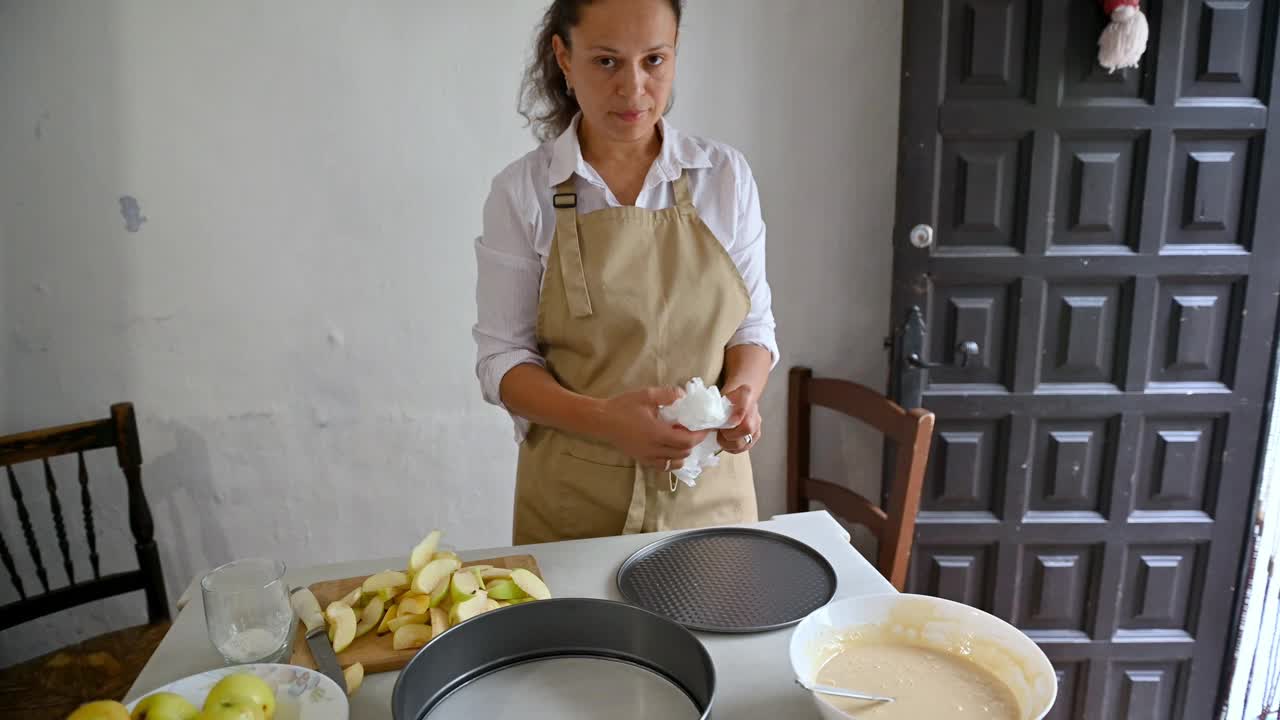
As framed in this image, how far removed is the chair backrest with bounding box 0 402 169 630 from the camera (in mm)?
1841

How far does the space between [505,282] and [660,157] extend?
356 millimetres

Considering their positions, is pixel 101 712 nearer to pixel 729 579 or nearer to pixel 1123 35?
pixel 729 579

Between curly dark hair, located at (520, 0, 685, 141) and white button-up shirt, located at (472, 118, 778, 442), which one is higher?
curly dark hair, located at (520, 0, 685, 141)

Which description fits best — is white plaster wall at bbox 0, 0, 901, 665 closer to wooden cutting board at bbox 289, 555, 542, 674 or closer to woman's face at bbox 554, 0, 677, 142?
woman's face at bbox 554, 0, 677, 142

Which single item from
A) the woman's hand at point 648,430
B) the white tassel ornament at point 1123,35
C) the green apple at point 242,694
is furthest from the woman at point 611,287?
the white tassel ornament at point 1123,35

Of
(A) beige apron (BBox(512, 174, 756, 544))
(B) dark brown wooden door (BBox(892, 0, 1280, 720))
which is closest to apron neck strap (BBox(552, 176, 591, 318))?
(A) beige apron (BBox(512, 174, 756, 544))

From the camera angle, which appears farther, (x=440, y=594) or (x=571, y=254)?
(x=571, y=254)

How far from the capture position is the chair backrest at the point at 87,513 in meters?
1.84

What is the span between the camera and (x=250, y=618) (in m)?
1.02

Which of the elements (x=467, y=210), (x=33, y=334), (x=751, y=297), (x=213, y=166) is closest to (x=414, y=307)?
(x=467, y=210)

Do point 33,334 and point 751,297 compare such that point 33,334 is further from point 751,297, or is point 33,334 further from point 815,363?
point 815,363

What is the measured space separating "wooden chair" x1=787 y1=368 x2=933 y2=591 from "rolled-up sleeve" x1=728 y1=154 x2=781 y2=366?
1.43 feet

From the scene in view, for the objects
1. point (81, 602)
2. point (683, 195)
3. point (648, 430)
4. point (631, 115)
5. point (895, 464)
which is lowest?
point (81, 602)

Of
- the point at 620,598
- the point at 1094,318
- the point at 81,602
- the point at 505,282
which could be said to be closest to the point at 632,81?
the point at 505,282
